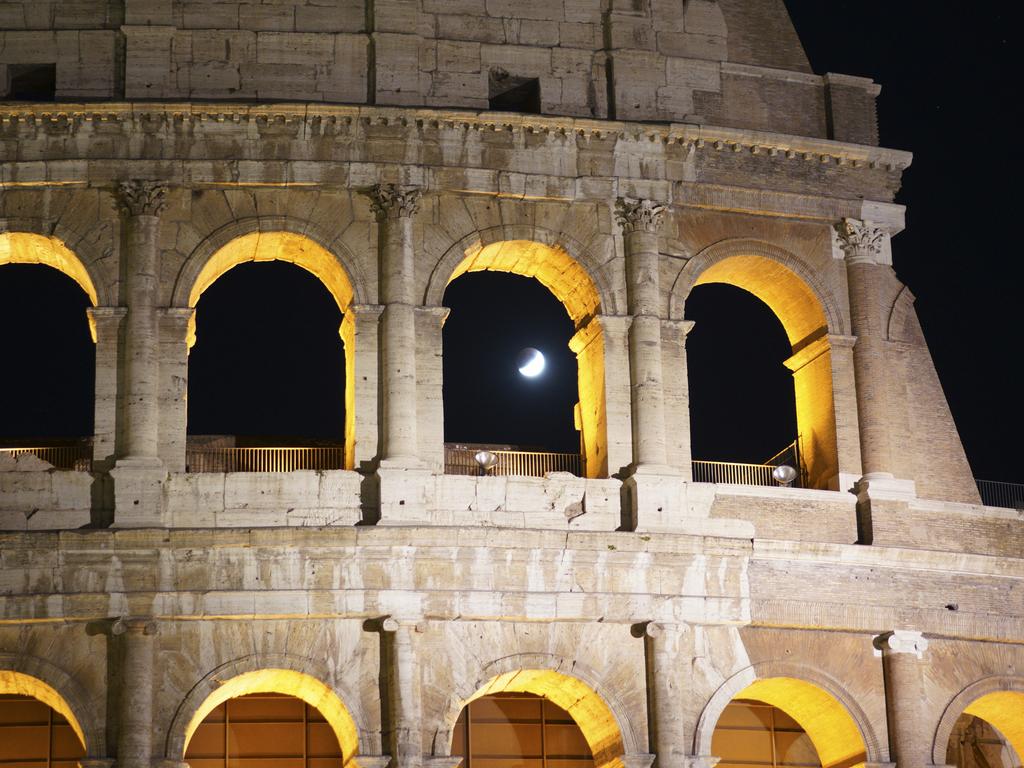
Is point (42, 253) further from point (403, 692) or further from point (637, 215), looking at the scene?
point (637, 215)

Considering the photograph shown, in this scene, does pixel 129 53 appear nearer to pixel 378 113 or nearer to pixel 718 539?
pixel 378 113

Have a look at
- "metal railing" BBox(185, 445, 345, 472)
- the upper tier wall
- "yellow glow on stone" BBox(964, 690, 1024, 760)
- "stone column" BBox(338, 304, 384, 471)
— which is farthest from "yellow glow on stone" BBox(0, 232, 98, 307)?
"yellow glow on stone" BBox(964, 690, 1024, 760)

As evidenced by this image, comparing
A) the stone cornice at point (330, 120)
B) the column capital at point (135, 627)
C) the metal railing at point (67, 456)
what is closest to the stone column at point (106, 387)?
the metal railing at point (67, 456)

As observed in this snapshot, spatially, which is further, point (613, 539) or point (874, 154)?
point (874, 154)

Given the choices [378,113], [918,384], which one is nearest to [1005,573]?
[918,384]

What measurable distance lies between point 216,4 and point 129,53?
4.50 ft

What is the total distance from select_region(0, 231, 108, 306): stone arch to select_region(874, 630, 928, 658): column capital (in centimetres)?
1105

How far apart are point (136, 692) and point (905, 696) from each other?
9821 mm

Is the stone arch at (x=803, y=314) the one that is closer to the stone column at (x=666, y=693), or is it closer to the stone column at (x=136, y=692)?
the stone column at (x=666, y=693)

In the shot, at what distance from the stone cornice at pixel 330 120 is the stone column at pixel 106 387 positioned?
257 cm

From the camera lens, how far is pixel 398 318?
25547mm

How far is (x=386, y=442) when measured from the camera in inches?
991

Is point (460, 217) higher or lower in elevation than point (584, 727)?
higher

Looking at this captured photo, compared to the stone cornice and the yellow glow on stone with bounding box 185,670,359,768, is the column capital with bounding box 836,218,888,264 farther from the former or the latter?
the yellow glow on stone with bounding box 185,670,359,768
